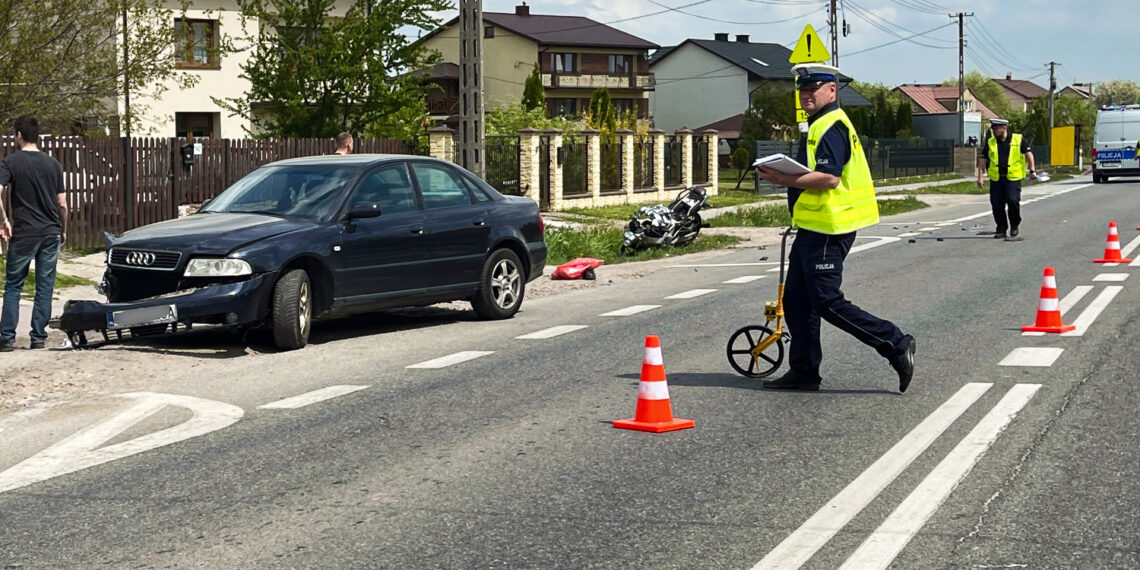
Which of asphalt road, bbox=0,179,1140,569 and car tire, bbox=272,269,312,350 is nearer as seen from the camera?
asphalt road, bbox=0,179,1140,569

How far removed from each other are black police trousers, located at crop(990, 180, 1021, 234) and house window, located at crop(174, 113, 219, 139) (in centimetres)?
3093

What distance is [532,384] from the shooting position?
932cm

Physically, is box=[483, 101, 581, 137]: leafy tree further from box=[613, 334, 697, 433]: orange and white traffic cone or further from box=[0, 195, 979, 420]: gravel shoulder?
box=[613, 334, 697, 433]: orange and white traffic cone

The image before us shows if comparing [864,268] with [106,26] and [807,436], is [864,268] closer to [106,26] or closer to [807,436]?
→ [807,436]

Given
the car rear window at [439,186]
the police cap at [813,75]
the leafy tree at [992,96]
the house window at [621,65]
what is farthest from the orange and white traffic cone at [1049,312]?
the leafy tree at [992,96]

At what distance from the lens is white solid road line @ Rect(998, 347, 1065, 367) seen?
31.7 ft

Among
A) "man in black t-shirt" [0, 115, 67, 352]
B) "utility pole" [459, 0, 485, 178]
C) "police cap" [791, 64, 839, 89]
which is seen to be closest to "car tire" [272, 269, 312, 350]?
"man in black t-shirt" [0, 115, 67, 352]

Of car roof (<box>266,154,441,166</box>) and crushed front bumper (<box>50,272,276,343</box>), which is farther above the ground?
car roof (<box>266,154,441,166</box>)

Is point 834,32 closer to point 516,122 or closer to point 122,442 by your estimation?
point 516,122

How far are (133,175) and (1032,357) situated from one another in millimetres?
15190

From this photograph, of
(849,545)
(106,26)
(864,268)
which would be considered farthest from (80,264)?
(849,545)

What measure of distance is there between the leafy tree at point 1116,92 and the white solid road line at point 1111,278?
184 meters

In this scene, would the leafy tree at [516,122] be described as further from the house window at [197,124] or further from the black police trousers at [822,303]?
the black police trousers at [822,303]

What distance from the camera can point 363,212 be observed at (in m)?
11.7
